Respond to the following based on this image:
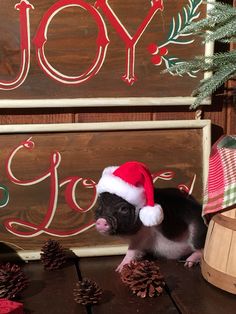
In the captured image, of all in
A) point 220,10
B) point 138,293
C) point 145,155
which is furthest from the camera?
point 145,155

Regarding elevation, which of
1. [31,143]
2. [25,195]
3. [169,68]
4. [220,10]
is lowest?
[25,195]

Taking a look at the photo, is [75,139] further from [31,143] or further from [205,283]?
[205,283]

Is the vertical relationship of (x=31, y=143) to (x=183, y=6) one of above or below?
below

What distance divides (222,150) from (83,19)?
40 centimetres

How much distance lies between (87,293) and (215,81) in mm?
460

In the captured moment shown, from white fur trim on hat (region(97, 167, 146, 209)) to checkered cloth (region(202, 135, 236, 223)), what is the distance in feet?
0.40

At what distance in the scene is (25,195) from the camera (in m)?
1.06

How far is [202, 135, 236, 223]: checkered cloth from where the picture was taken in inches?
34.0

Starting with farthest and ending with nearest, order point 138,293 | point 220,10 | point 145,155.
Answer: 1. point 145,155
2. point 220,10
3. point 138,293

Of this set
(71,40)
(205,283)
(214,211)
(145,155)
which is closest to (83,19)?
(71,40)

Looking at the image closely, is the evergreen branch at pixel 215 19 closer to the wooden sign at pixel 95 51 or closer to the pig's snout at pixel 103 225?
the wooden sign at pixel 95 51

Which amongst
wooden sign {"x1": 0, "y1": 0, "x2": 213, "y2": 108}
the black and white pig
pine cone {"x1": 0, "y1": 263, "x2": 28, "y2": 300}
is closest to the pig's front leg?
the black and white pig

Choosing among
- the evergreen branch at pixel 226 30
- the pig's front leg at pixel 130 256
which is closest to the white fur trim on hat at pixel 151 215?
the pig's front leg at pixel 130 256

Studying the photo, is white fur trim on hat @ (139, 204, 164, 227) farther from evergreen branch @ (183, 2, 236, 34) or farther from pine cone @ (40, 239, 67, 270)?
evergreen branch @ (183, 2, 236, 34)
